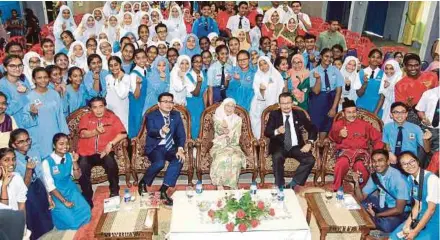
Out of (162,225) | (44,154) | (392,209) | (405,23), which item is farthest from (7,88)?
(405,23)

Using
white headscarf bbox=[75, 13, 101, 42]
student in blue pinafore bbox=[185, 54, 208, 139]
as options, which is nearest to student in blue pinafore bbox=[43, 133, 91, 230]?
student in blue pinafore bbox=[185, 54, 208, 139]

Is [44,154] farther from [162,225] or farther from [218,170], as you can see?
[218,170]

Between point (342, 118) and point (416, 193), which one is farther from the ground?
point (342, 118)

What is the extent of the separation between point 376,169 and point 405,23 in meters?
11.5

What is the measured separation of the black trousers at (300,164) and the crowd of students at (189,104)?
0.04 m

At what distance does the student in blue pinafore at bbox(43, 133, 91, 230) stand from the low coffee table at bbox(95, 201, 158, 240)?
0.73 m

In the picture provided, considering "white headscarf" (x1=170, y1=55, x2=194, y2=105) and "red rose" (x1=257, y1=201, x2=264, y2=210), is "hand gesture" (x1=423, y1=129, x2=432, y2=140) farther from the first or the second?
"white headscarf" (x1=170, y1=55, x2=194, y2=105)

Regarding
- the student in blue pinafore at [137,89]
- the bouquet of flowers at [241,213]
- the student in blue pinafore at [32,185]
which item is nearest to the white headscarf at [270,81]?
the student in blue pinafore at [137,89]

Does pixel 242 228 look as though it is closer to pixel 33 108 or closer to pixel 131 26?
pixel 33 108

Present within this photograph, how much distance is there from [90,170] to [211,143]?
153 centimetres

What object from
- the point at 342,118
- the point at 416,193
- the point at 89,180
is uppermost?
the point at 342,118

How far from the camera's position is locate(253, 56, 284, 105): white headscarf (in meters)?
5.95

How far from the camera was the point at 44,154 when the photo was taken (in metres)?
5.05

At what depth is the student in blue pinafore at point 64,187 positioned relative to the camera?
451 cm
